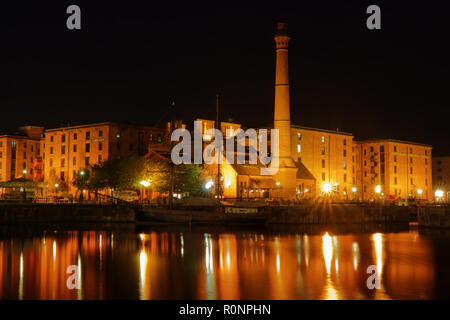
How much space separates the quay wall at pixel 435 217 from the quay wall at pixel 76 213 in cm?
3388

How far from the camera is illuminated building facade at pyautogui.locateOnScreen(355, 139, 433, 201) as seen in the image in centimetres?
11812

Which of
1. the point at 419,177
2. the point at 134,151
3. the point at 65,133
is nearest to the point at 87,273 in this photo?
the point at 134,151

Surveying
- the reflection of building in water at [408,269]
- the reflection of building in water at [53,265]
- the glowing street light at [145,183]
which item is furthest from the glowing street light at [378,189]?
the reflection of building in water at [53,265]

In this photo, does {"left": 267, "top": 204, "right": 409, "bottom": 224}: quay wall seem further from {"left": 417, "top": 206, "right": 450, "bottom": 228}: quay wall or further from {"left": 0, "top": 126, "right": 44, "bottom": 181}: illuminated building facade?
{"left": 0, "top": 126, "right": 44, "bottom": 181}: illuminated building facade

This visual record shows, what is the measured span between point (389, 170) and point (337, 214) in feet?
166

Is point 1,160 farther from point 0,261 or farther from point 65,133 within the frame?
point 0,261

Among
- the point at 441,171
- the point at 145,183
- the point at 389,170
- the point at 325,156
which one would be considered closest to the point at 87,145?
the point at 145,183

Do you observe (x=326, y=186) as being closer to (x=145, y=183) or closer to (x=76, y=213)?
(x=145, y=183)

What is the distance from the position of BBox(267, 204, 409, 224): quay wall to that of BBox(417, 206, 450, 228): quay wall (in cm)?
1007

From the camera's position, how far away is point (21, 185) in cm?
6644

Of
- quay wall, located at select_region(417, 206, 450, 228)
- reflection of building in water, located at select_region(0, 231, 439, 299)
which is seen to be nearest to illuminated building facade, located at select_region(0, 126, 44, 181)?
reflection of building in water, located at select_region(0, 231, 439, 299)

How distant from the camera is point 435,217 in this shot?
64.0 meters

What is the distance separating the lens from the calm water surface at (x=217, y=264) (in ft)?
83.5

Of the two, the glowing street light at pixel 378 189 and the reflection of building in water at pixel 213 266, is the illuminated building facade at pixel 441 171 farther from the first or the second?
the reflection of building in water at pixel 213 266
